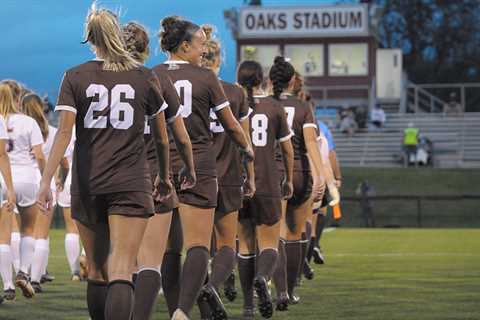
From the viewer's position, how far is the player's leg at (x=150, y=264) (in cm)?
731

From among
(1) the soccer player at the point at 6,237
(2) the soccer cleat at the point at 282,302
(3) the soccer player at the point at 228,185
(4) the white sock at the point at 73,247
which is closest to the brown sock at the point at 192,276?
(3) the soccer player at the point at 228,185

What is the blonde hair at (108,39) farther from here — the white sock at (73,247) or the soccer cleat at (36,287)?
the white sock at (73,247)

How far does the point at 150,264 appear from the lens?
7438 millimetres

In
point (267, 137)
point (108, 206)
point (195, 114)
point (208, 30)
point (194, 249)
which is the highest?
point (208, 30)

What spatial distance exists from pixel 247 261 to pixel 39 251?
334 centimetres

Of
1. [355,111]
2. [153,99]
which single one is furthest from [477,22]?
[153,99]

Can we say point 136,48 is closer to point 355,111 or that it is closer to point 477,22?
point 355,111

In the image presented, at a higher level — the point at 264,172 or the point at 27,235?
the point at 264,172

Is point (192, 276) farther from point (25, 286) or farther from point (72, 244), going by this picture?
point (72, 244)

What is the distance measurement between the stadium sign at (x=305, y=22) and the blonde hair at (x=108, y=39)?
5030 centimetres

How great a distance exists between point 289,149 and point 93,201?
11.8ft

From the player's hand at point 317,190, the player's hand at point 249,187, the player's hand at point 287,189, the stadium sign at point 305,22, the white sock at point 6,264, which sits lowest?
the white sock at point 6,264

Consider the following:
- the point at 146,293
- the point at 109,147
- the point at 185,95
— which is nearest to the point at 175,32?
the point at 185,95

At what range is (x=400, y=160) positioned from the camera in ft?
147
